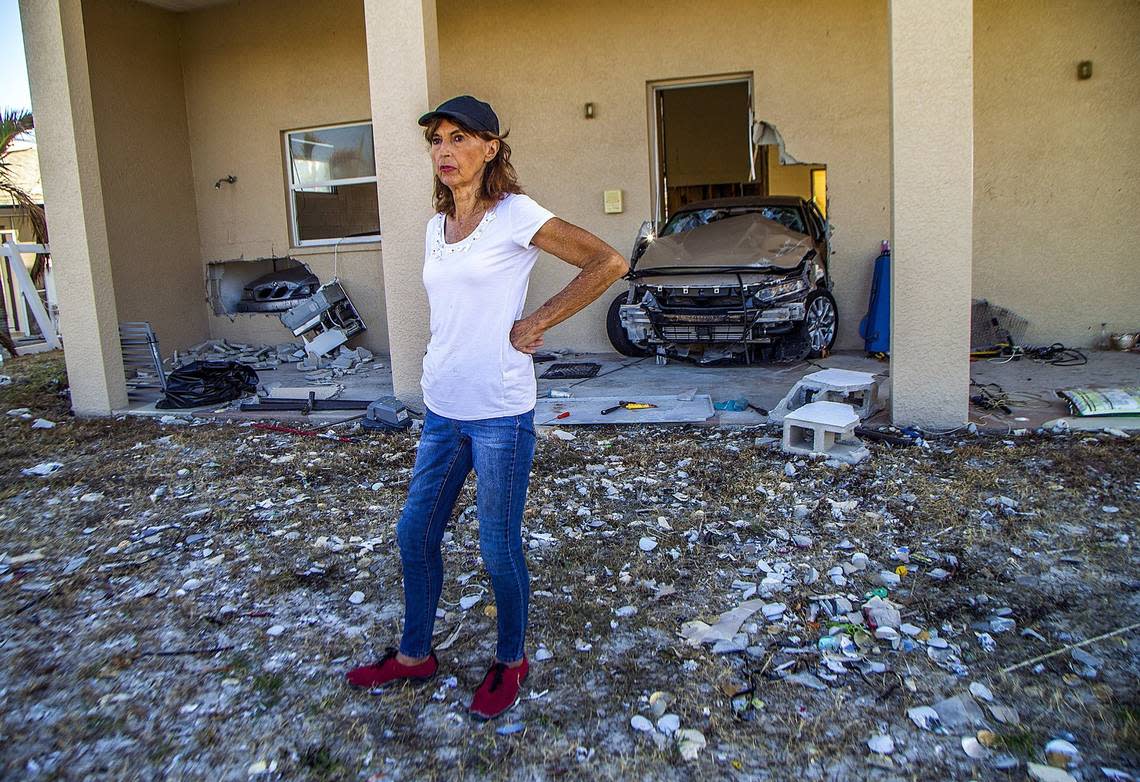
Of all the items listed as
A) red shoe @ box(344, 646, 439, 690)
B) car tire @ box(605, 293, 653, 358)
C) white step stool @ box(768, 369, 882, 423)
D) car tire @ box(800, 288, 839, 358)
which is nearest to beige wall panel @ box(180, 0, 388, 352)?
car tire @ box(605, 293, 653, 358)

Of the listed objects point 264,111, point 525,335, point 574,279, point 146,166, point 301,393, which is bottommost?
point 301,393

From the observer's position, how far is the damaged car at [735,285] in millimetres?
8062

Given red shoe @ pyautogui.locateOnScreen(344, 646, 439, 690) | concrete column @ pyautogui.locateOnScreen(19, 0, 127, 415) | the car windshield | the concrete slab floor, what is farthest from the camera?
the car windshield

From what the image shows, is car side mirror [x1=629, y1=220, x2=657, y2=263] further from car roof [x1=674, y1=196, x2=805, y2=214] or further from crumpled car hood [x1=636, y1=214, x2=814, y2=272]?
car roof [x1=674, y1=196, x2=805, y2=214]

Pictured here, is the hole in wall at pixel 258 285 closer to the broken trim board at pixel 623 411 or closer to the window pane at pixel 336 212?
the window pane at pixel 336 212

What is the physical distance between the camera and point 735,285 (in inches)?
314

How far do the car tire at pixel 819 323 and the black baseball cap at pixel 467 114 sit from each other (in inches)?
243

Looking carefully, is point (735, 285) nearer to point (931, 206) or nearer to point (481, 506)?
point (931, 206)

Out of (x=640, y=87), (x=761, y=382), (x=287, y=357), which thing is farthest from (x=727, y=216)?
(x=287, y=357)

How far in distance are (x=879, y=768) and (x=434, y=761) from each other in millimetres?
1336

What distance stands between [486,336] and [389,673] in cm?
129

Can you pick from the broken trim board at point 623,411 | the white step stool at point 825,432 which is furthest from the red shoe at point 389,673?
the broken trim board at point 623,411

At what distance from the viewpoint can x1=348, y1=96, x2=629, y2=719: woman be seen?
2.60 m

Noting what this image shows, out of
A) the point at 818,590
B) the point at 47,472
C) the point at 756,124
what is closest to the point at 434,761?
the point at 818,590
